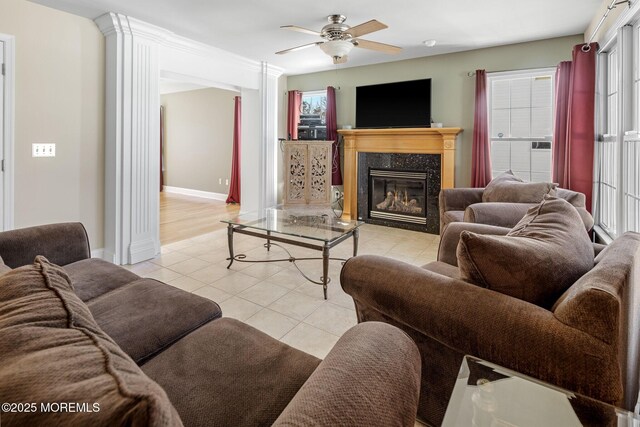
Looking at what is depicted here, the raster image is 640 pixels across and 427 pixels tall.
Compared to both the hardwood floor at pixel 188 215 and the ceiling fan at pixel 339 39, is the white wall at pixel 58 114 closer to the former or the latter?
the hardwood floor at pixel 188 215

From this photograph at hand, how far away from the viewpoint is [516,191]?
11.4ft

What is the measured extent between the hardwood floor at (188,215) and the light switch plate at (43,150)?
162cm

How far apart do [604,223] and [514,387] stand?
3.55 m

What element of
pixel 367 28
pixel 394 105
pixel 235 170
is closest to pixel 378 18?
pixel 367 28

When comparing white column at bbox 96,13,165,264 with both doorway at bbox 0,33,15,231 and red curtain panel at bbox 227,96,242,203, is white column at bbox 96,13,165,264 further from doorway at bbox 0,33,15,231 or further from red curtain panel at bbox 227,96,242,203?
red curtain panel at bbox 227,96,242,203

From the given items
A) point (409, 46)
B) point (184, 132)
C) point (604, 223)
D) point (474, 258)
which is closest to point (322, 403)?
point (474, 258)

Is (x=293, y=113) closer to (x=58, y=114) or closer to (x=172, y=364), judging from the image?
(x=58, y=114)

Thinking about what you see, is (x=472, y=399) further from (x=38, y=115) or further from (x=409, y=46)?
(x=409, y=46)

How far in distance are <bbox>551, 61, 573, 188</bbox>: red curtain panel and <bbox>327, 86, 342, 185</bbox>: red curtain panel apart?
308 cm

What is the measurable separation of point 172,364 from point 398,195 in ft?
15.8

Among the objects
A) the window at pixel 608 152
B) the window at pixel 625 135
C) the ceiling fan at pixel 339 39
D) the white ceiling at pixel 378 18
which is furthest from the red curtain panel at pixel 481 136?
the ceiling fan at pixel 339 39

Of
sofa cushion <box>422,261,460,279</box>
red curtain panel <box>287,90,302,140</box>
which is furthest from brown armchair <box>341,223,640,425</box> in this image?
red curtain panel <box>287,90,302,140</box>

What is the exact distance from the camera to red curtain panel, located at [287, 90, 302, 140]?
6.25m

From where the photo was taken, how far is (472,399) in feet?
3.37
